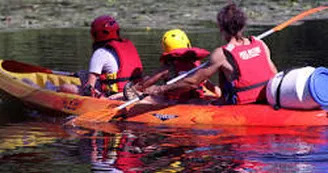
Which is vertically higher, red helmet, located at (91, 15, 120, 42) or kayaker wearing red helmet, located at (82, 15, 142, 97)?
red helmet, located at (91, 15, 120, 42)

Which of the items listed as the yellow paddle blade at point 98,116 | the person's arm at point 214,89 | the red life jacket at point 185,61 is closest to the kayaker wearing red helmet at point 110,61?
the yellow paddle blade at point 98,116

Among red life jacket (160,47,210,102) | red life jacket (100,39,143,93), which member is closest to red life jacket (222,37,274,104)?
red life jacket (160,47,210,102)

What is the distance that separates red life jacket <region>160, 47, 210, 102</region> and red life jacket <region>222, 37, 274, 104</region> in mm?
746

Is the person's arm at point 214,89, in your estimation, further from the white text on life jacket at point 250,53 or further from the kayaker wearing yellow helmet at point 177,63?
the white text on life jacket at point 250,53

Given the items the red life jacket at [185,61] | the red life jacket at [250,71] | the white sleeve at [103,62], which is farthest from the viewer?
the white sleeve at [103,62]

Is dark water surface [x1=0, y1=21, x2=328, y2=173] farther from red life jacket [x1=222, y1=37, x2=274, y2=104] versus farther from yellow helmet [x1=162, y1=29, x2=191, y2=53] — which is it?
yellow helmet [x1=162, y1=29, x2=191, y2=53]

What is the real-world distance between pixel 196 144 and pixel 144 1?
16443mm

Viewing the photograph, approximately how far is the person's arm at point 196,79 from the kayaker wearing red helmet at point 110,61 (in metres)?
0.79

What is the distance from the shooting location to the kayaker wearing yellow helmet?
31.3 feet

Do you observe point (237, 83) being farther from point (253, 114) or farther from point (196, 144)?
point (196, 144)

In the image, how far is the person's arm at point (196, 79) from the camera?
8.78 meters

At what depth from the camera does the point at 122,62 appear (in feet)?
33.1

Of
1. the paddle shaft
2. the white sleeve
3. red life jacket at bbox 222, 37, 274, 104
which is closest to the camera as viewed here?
red life jacket at bbox 222, 37, 274, 104

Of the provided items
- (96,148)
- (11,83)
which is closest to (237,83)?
(96,148)
